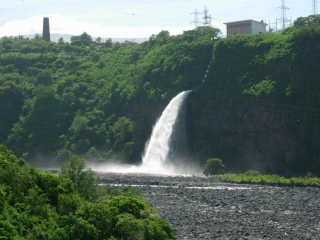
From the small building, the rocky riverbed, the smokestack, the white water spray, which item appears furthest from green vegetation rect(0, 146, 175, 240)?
the smokestack

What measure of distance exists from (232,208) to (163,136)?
53.8m

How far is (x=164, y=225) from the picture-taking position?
35.1 meters

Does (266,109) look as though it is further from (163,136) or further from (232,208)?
(232,208)

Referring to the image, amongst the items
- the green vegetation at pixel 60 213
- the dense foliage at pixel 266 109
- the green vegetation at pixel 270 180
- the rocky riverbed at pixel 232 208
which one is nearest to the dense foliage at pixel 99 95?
the dense foliage at pixel 266 109

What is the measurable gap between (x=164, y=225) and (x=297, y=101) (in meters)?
69.6

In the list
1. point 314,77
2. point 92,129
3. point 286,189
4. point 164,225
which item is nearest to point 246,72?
point 314,77

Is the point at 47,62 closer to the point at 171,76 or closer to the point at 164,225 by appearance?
the point at 171,76

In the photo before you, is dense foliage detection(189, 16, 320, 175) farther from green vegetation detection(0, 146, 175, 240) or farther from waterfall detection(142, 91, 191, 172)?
green vegetation detection(0, 146, 175, 240)

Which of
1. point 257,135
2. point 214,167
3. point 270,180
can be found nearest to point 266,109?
point 257,135

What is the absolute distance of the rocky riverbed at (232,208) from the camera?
4697cm

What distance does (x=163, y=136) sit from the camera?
365 feet

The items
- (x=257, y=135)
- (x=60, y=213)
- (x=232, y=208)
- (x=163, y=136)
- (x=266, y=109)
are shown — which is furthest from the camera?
(x=163, y=136)

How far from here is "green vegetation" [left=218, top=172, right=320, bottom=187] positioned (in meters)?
81.1

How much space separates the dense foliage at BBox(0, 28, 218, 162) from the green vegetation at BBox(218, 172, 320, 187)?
93.2ft
